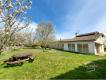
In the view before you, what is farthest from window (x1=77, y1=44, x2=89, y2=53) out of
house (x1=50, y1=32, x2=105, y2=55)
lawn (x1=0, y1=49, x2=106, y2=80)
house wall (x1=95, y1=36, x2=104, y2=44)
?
lawn (x1=0, y1=49, x2=106, y2=80)

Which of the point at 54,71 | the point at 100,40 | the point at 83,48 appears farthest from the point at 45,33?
the point at 54,71

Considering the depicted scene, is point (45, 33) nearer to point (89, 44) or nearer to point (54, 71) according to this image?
point (89, 44)

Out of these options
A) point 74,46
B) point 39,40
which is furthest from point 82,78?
point 39,40

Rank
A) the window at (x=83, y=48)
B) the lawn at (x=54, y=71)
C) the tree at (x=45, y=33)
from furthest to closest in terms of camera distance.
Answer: the tree at (x=45, y=33), the window at (x=83, y=48), the lawn at (x=54, y=71)

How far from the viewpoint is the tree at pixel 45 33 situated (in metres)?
63.8

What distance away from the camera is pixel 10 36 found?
10.3m

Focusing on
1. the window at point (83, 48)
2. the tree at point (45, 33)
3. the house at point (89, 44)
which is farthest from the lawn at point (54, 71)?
the tree at point (45, 33)

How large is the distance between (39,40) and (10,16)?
5299 cm

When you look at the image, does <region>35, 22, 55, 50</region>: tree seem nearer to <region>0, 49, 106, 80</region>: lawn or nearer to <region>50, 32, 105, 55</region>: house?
<region>50, 32, 105, 55</region>: house

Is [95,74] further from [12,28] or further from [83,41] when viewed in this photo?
[83,41]

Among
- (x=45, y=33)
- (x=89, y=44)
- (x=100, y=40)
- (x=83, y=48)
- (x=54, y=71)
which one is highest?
(x=45, y=33)

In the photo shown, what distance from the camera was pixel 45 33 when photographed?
64875 mm

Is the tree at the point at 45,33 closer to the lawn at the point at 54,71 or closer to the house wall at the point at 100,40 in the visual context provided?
the house wall at the point at 100,40

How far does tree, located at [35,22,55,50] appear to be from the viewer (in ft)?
209
